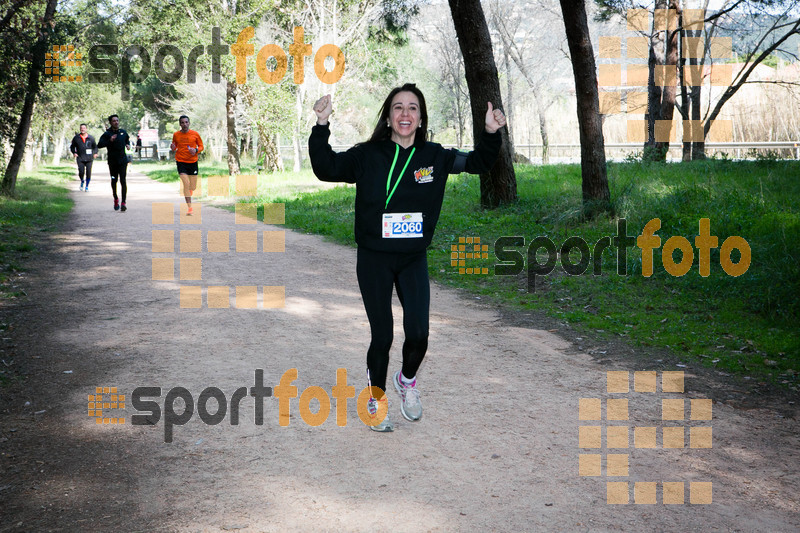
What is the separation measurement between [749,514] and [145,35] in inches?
1499

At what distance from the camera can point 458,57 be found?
3822 cm

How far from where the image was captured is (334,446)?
4465 mm

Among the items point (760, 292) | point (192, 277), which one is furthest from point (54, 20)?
point (760, 292)

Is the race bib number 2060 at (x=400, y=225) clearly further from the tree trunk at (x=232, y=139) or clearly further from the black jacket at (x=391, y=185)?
the tree trunk at (x=232, y=139)

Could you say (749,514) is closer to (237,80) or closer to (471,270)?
(471,270)

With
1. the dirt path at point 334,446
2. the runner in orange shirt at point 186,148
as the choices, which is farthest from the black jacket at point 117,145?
the dirt path at point 334,446

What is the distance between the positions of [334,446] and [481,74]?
1162 cm

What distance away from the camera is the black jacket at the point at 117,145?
16688 millimetres

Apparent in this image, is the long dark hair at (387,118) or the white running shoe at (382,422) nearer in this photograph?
the long dark hair at (387,118)

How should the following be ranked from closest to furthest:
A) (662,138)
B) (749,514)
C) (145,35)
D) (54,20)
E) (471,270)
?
1. (749,514)
2. (471,270)
3. (54,20)
4. (662,138)
5. (145,35)

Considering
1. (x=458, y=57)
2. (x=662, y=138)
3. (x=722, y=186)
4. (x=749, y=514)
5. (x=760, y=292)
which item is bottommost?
(x=749, y=514)

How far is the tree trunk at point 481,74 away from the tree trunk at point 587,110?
2059mm

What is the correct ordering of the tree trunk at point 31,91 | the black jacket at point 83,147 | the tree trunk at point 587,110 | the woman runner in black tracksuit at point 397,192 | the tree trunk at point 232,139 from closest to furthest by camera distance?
1. the woman runner in black tracksuit at point 397,192
2. the tree trunk at point 587,110
3. the tree trunk at point 31,91
4. the black jacket at point 83,147
5. the tree trunk at point 232,139

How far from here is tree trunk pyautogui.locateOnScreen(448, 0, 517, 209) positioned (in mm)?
14453
